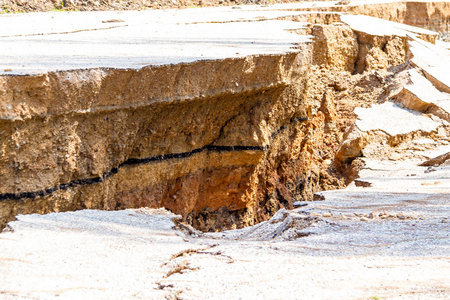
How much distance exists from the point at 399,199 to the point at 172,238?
173 centimetres

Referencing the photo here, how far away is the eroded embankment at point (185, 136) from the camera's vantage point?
332 centimetres

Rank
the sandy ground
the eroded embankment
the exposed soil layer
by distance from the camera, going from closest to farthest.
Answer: the sandy ground
the eroded embankment
the exposed soil layer

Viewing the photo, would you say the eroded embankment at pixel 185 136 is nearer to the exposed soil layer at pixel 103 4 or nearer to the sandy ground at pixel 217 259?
the sandy ground at pixel 217 259

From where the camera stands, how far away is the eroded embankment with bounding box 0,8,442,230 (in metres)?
3.32

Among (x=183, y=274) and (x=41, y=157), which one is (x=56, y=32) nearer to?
(x=41, y=157)

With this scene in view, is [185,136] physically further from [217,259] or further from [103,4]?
[103,4]

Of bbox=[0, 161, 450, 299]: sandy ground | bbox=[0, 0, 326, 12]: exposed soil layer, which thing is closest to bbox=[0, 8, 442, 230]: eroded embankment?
bbox=[0, 161, 450, 299]: sandy ground

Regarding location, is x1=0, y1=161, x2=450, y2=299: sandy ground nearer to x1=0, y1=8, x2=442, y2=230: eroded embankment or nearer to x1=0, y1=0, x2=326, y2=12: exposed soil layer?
x1=0, y1=8, x2=442, y2=230: eroded embankment

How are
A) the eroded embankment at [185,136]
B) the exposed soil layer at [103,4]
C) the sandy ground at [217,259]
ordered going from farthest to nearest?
1. the exposed soil layer at [103,4]
2. the eroded embankment at [185,136]
3. the sandy ground at [217,259]

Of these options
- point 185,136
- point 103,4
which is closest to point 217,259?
point 185,136

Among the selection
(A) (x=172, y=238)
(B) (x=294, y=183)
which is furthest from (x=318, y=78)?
(A) (x=172, y=238)

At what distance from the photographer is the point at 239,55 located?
15.1 ft

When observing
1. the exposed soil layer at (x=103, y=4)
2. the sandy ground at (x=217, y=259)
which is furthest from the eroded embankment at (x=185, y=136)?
the exposed soil layer at (x=103, y=4)

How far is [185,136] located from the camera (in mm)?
4762
